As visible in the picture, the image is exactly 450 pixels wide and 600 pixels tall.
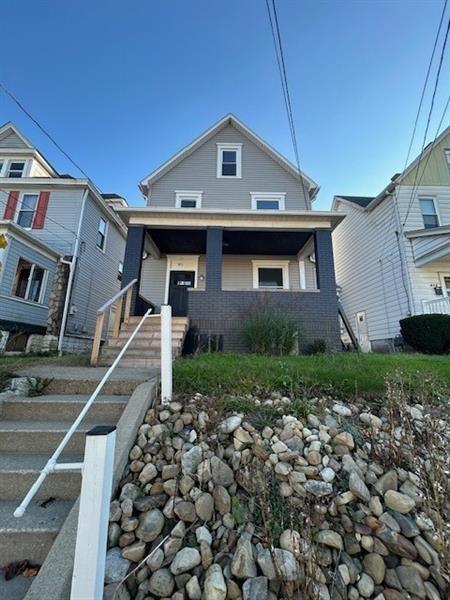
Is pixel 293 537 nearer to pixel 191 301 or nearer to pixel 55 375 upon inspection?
pixel 55 375

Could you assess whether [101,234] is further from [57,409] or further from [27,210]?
[57,409]

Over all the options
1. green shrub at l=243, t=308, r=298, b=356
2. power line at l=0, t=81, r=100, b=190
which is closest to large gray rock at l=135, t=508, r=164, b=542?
green shrub at l=243, t=308, r=298, b=356

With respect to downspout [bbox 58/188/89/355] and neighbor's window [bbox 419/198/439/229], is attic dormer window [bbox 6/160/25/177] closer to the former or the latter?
downspout [bbox 58/188/89/355]

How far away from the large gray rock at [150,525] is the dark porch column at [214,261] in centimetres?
542

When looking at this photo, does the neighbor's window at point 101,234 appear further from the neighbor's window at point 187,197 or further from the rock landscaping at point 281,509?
the rock landscaping at point 281,509

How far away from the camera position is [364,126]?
766 centimetres

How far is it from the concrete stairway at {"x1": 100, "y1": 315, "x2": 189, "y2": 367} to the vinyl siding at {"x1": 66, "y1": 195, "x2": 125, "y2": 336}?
5.12 meters

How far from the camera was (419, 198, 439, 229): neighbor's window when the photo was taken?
1008 centimetres

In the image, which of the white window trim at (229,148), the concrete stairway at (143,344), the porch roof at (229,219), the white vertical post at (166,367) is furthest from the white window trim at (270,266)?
the white vertical post at (166,367)

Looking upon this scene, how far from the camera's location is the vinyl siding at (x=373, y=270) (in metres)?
9.71

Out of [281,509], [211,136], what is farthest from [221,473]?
[211,136]

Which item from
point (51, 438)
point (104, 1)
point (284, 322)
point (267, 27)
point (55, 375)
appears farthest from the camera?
point (104, 1)

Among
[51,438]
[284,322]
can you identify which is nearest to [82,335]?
[284,322]

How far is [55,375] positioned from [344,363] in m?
3.74
